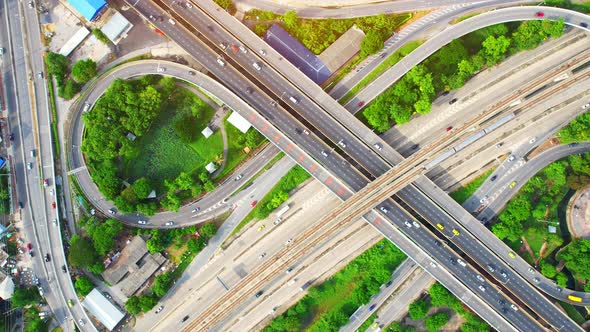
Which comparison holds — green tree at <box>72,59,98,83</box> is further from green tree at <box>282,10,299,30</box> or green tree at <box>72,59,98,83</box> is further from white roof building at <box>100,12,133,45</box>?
green tree at <box>282,10,299,30</box>

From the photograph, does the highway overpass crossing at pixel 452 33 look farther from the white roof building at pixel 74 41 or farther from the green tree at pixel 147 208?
the white roof building at pixel 74 41

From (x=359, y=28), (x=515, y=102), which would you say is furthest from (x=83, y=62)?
(x=515, y=102)

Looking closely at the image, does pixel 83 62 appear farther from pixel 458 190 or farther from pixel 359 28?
pixel 458 190

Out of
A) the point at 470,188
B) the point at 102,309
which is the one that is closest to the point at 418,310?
the point at 470,188

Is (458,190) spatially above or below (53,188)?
below

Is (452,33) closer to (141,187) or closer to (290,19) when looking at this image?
(290,19)

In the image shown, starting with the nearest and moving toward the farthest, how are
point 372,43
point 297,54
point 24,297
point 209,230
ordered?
point 24,297 → point 372,43 → point 209,230 → point 297,54
